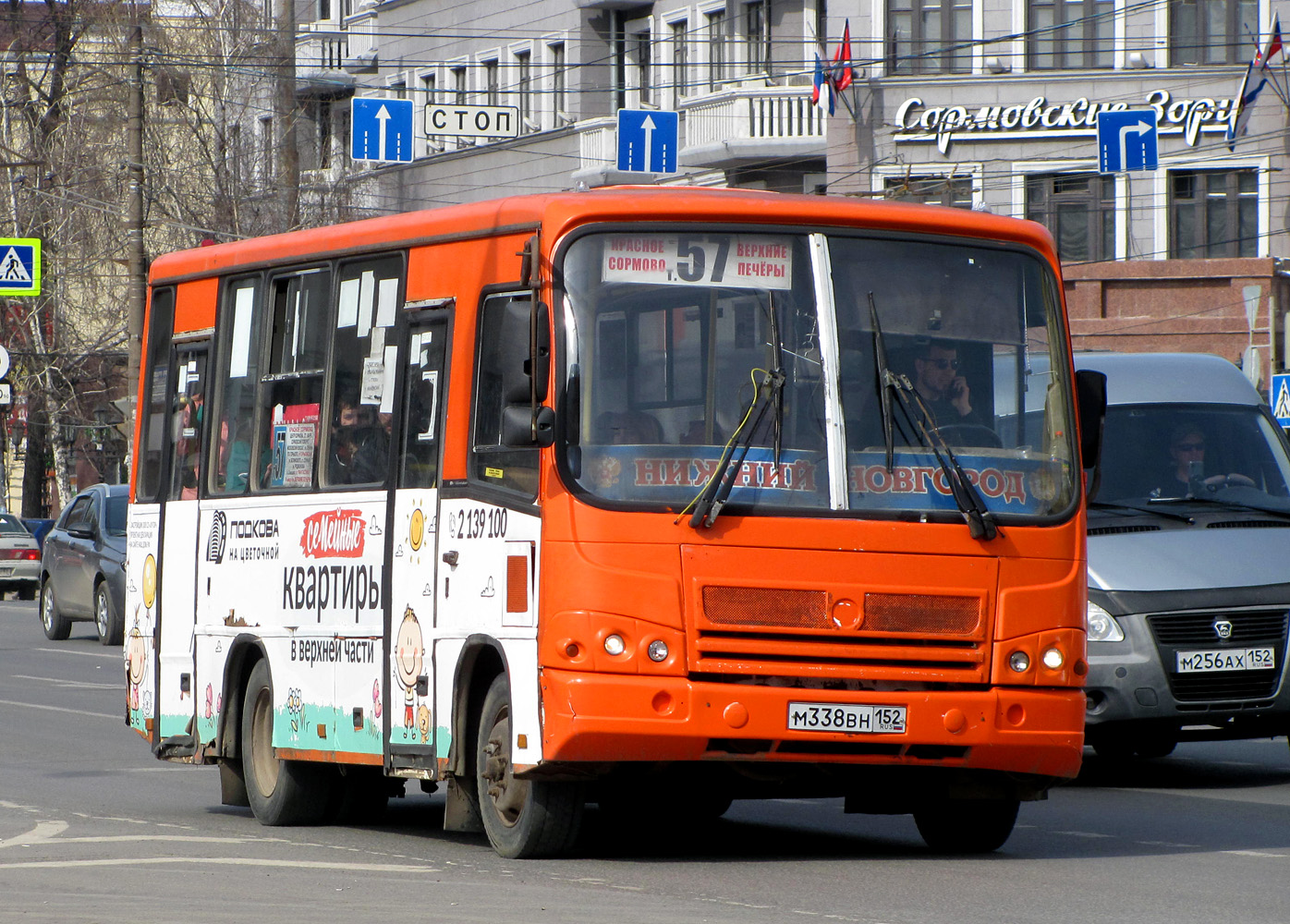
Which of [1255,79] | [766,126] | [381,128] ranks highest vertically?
[766,126]

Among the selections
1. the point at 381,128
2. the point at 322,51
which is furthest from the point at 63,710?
the point at 322,51

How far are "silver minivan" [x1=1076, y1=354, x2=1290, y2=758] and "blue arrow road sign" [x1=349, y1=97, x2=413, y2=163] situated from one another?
2113 centimetres

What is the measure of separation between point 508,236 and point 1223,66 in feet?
108

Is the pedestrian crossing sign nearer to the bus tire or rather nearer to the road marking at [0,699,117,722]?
the bus tire

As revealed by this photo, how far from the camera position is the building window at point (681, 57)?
153ft

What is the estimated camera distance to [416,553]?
1086cm

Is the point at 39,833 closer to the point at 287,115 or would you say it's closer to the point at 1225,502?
the point at 1225,502

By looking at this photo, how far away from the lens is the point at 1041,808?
13.1 meters

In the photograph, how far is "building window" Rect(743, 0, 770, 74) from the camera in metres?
45.0

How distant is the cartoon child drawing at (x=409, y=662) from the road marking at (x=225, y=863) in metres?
0.76

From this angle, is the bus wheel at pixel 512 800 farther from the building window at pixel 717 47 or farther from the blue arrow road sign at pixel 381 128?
the building window at pixel 717 47

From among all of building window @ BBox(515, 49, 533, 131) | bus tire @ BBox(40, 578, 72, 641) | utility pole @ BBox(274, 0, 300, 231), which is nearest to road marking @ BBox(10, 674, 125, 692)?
bus tire @ BBox(40, 578, 72, 641)

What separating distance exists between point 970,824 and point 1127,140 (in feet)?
87.4

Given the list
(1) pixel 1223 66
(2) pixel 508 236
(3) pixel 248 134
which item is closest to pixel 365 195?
(3) pixel 248 134
